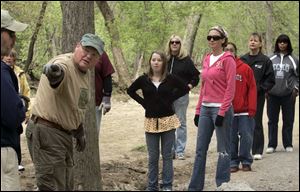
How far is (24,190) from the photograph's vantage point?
270 inches

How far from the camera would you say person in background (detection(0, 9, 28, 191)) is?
399cm

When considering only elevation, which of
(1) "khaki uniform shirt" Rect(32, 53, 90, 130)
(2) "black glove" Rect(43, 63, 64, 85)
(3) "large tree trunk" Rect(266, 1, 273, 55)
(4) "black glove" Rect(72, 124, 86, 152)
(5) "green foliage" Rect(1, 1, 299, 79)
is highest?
(3) "large tree trunk" Rect(266, 1, 273, 55)

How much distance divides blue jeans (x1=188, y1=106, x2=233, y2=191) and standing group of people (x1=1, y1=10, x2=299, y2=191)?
0.01 metres

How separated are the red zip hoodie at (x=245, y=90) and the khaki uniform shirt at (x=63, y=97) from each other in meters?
3.48

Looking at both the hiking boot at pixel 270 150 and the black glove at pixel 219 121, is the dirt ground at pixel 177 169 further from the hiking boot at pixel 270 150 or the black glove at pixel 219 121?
the black glove at pixel 219 121

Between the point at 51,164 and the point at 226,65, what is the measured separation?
2549 millimetres

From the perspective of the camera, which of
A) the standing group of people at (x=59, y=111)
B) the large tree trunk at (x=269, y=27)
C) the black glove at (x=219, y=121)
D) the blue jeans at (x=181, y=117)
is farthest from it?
the large tree trunk at (x=269, y=27)

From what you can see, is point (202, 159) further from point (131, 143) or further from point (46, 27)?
point (46, 27)

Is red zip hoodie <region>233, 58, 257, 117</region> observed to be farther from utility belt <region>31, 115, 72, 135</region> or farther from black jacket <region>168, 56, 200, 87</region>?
utility belt <region>31, 115, 72, 135</region>

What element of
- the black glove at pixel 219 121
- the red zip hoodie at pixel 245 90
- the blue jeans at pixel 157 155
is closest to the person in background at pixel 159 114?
the blue jeans at pixel 157 155

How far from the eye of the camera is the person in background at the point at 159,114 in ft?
22.5

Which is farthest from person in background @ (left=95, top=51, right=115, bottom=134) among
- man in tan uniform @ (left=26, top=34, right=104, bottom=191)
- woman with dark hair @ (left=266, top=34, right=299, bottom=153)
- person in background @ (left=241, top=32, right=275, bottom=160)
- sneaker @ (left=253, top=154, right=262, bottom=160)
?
woman with dark hair @ (left=266, top=34, right=299, bottom=153)

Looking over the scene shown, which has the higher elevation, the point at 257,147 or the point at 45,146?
the point at 45,146

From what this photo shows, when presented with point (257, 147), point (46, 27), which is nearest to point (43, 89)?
point (257, 147)
